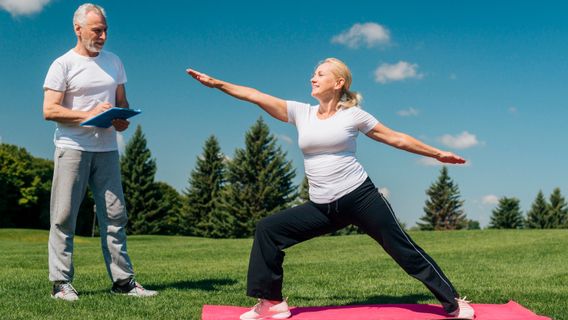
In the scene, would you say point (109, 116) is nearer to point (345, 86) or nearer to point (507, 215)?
point (345, 86)

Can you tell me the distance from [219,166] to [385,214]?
51290 mm

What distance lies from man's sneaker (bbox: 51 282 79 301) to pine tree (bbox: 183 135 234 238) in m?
47.9

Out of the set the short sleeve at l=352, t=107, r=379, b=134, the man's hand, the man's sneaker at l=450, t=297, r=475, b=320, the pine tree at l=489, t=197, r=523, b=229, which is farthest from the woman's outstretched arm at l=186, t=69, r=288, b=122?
the pine tree at l=489, t=197, r=523, b=229

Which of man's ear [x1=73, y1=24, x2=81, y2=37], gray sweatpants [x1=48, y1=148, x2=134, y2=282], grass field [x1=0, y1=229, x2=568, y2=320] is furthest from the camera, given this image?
gray sweatpants [x1=48, y1=148, x2=134, y2=282]

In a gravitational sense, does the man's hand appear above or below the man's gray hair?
below

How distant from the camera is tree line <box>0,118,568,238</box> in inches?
2057

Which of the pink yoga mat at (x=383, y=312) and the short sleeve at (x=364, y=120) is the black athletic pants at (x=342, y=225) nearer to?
the pink yoga mat at (x=383, y=312)

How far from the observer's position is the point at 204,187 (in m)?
55.1

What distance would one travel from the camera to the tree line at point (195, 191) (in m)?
52.2

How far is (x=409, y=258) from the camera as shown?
4824 mm

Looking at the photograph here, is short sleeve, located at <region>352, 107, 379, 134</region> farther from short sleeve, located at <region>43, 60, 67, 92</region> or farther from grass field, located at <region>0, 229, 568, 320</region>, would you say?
short sleeve, located at <region>43, 60, 67, 92</region>

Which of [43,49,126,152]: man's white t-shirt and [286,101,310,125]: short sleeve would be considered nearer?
[286,101,310,125]: short sleeve

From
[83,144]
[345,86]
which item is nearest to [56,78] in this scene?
[83,144]

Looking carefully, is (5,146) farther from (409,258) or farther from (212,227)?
(409,258)
